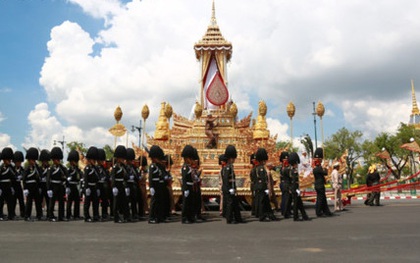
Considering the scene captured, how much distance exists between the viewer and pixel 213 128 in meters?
16.3

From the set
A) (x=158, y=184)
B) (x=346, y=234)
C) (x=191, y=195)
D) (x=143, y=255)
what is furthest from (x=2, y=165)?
(x=346, y=234)

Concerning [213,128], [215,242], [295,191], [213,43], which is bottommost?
[215,242]

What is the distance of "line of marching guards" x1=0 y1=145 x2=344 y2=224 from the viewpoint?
940 cm

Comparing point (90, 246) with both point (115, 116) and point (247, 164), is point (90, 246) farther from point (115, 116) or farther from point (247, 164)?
point (115, 116)

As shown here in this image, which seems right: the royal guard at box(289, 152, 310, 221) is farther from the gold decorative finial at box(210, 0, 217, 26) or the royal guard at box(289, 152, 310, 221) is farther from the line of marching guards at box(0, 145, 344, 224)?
the gold decorative finial at box(210, 0, 217, 26)

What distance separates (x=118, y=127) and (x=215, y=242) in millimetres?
10828

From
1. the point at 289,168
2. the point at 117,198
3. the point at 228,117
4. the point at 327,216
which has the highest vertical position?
the point at 228,117

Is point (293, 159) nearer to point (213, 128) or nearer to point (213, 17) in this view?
point (213, 128)

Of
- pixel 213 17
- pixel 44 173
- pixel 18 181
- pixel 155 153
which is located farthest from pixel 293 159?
pixel 213 17

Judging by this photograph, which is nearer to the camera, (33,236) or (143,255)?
(143,255)

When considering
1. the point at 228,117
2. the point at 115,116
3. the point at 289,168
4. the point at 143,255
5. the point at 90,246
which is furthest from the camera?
the point at 228,117

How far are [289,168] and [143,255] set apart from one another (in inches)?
233

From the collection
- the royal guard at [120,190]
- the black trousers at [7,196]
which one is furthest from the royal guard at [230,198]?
the black trousers at [7,196]

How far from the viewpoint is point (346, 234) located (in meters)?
6.93
